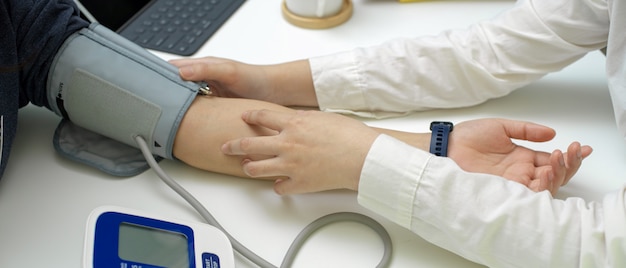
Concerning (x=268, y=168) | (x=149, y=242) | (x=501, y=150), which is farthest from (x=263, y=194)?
(x=501, y=150)

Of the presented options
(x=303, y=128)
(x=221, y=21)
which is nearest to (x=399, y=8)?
(x=221, y=21)

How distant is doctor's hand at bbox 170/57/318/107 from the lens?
2.23ft

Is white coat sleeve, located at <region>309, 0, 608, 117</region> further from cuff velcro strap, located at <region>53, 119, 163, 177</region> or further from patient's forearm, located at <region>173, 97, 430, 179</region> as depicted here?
cuff velcro strap, located at <region>53, 119, 163, 177</region>

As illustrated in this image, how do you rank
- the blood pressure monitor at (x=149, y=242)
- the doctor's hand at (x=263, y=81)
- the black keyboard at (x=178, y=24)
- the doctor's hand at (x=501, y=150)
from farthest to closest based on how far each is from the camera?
the black keyboard at (x=178, y=24), the doctor's hand at (x=263, y=81), the doctor's hand at (x=501, y=150), the blood pressure monitor at (x=149, y=242)

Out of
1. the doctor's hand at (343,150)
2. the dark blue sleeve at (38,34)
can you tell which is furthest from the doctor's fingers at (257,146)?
the dark blue sleeve at (38,34)

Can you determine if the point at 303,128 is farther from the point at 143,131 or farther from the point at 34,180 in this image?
the point at 34,180

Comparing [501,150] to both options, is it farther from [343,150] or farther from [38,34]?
Result: [38,34]

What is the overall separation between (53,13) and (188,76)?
0.51ft

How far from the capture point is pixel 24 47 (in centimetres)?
62

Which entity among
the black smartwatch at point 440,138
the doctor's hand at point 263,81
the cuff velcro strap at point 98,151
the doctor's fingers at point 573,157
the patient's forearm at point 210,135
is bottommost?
the cuff velcro strap at point 98,151

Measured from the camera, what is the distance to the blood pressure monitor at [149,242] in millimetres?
472

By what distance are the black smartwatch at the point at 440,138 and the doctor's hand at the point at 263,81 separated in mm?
163

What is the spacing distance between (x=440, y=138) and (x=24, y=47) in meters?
0.44

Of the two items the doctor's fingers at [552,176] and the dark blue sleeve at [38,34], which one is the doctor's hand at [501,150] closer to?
the doctor's fingers at [552,176]
